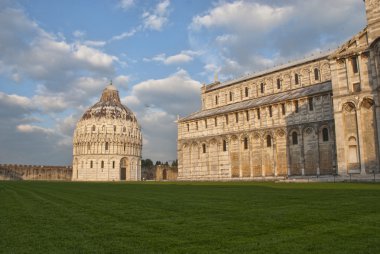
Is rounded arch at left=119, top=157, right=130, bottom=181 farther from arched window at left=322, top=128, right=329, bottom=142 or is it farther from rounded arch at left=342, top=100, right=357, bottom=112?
rounded arch at left=342, top=100, right=357, bottom=112

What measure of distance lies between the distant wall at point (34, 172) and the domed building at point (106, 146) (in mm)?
3970

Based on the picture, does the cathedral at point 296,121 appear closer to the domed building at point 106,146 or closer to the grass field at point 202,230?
the grass field at point 202,230

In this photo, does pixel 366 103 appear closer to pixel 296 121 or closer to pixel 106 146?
pixel 296 121

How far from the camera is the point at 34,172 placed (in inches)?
3797

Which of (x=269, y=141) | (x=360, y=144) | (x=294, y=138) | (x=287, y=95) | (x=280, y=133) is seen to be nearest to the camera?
(x=360, y=144)

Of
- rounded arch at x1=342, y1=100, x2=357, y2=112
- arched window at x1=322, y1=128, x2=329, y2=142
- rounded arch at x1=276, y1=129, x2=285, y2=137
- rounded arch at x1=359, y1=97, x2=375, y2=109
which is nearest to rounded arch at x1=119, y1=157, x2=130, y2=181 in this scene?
rounded arch at x1=276, y1=129, x2=285, y2=137

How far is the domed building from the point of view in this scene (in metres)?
101

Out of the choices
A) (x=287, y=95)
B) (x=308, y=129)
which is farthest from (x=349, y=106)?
(x=287, y=95)

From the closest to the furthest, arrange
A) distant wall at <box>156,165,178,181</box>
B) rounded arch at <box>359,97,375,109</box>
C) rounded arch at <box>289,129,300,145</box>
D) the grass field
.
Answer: the grass field, rounded arch at <box>359,97,375,109</box>, rounded arch at <box>289,129,300,145</box>, distant wall at <box>156,165,178,181</box>

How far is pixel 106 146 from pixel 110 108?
1212cm

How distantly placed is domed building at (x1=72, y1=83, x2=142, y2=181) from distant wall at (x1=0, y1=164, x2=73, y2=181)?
397 cm

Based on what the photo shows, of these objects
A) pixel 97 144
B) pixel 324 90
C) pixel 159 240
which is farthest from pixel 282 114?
pixel 97 144

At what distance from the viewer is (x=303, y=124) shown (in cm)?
4594

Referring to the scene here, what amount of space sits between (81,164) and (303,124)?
2857 inches
